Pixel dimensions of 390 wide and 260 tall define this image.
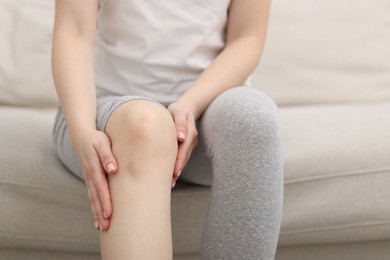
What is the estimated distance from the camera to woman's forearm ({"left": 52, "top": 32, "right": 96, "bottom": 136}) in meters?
1.06

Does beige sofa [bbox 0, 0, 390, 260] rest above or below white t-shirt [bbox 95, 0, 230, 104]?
below

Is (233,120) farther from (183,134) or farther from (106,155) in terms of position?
(106,155)

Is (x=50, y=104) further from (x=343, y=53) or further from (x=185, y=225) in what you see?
(x=343, y=53)

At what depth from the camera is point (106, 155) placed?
3.05 feet

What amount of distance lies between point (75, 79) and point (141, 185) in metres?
0.32

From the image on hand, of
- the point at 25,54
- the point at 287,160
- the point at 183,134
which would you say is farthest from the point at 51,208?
the point at 25,54

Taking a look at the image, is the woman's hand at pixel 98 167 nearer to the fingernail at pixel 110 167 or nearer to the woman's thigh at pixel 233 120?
the fingernail at pixel 110 167

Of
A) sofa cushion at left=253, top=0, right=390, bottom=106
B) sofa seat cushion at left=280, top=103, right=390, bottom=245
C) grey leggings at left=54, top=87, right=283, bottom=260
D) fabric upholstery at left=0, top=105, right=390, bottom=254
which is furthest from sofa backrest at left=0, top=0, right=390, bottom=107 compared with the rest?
grey leggings at left=54, top=87, right=283, bottom=260

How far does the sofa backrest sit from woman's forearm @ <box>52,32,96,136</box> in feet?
1.79

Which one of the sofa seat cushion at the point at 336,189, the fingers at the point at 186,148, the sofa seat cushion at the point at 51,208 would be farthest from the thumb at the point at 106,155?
the sofa seat cushion at the point at 336,189

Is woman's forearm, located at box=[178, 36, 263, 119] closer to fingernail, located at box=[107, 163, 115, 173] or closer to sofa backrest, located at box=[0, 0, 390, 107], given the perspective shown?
fingernail, located at box=[107, 163, 115, 173]

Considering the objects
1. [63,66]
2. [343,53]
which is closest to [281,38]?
[343,53]

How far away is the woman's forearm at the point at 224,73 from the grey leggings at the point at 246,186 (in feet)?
0.46

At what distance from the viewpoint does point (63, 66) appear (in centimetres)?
115
